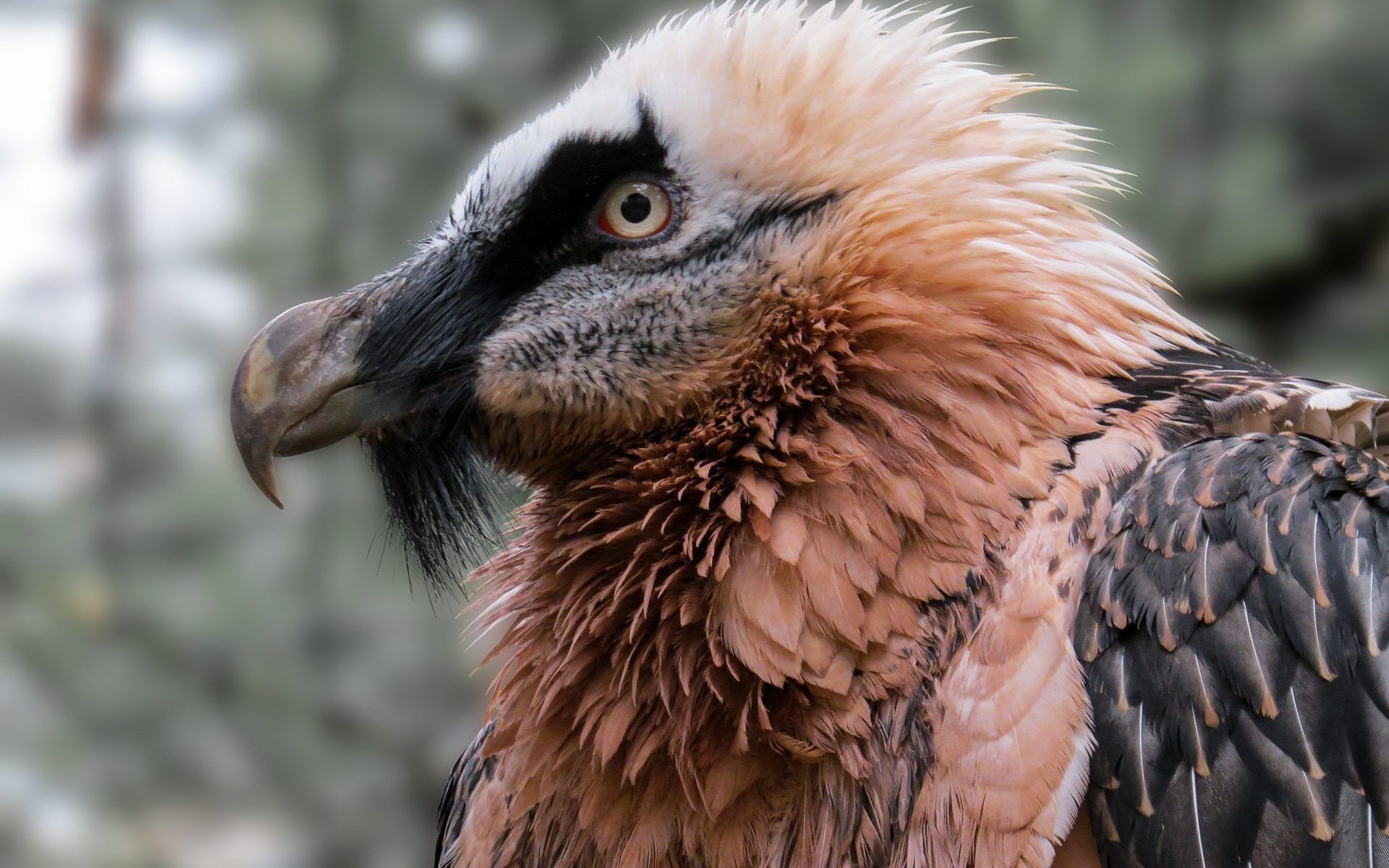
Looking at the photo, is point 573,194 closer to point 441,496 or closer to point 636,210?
point 636,210

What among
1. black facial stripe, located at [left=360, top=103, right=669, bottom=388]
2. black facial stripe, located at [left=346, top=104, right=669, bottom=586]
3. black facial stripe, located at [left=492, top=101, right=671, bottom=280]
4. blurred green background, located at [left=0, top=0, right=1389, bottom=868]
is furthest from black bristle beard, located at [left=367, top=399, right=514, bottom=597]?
blurred green background, located at [left=0, top=0, right=1389, bottom=868]

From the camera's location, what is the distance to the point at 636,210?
2.13 meters

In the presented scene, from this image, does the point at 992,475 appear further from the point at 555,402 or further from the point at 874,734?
the point at 555,402

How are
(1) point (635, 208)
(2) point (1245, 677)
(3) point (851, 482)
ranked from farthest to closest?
(1) point (635, 208)
(3) point (851, 482)
(2) point (1245, 677)

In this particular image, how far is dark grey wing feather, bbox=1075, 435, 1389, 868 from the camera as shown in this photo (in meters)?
1.50

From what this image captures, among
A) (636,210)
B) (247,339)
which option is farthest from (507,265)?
(247,339)

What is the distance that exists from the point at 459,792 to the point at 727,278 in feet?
4.32

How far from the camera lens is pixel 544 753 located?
1976 millimetres

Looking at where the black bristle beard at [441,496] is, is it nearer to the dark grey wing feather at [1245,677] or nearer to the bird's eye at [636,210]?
the bird's eye at [636,210]

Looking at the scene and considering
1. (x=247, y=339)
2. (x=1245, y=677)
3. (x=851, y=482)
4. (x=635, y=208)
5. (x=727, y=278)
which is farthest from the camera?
(x=247, y=339)

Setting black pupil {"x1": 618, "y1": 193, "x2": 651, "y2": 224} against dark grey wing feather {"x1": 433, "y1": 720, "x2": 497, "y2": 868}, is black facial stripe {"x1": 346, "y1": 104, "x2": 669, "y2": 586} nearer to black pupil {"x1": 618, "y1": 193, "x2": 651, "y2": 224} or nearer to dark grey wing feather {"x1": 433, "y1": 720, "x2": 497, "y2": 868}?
black pupil {"x1": 618, "y1": 193, "x2": 651, "y2": 224}

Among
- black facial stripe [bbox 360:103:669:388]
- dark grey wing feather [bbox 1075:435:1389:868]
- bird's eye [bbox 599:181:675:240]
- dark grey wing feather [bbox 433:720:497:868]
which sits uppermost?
black facial stripe [bbox 360:103:669:388]

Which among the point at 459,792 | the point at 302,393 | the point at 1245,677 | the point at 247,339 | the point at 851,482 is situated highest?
the point at 247,339

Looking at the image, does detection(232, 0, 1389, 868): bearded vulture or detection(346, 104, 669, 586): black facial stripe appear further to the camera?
detection(346, 104, 669, 586): black facial stripe
